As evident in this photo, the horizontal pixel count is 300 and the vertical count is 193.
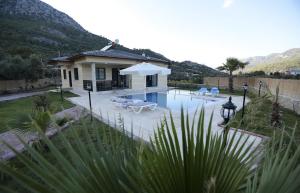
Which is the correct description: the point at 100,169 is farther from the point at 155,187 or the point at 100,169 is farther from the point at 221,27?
the point at 221,27

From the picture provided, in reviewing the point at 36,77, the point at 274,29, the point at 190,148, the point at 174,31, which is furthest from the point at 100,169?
the point at 174,31

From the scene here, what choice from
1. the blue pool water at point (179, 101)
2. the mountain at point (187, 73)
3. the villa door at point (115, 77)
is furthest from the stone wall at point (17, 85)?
the mountain at point (187, 73)

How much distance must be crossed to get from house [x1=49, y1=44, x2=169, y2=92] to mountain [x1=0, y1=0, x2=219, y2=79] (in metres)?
7.93

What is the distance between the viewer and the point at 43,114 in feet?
14.5

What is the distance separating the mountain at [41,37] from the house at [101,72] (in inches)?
312

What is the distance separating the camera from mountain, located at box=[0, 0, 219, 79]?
32812 mm

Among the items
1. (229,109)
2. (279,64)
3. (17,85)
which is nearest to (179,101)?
(229,109)

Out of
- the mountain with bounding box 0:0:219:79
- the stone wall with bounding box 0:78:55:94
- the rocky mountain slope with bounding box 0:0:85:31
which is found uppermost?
the rocky mountain slope with bounding box 0:0:85:31

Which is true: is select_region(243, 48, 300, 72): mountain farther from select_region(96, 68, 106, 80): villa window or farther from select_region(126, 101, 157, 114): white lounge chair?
select_region(126, 101, 157, 114): white lounge chair

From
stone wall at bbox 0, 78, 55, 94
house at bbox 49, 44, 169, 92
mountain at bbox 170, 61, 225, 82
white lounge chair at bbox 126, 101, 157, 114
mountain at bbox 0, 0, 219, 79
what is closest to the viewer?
white lounge chair at bbox 126, 101, 157, 114

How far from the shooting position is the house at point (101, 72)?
55.6 feet

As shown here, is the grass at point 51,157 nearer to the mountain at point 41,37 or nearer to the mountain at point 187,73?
the mountain at point 41,37

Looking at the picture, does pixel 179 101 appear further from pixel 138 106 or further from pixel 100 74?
pixel 100 74

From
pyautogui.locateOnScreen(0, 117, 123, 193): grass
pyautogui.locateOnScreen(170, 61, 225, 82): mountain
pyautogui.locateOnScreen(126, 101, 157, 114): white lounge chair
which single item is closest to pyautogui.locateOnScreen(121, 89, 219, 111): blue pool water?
pyautogui.locateOnScreen(126, 101, 157, 114): white lounge chair
